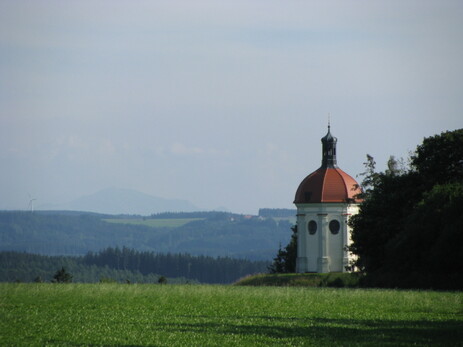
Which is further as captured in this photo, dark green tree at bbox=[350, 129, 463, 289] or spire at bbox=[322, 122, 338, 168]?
spire at bbox=[322, 122, 338, 168]

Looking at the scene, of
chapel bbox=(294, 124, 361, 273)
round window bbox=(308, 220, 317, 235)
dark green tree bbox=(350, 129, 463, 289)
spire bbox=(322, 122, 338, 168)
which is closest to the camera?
dark green tree bbox=(350, 129, 463, 289)

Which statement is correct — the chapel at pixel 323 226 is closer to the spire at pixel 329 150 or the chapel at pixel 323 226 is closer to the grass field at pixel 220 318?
the spire at pixel 329 150

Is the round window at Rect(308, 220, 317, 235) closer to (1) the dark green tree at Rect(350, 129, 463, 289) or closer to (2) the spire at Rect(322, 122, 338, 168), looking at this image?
(2) the spire at Rect(322, 122, 338, 168)

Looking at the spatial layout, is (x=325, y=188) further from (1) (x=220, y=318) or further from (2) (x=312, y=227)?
(1) (x=220, y=318)

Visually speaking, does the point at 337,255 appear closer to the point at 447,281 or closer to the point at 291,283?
Answer: the point at 291,283

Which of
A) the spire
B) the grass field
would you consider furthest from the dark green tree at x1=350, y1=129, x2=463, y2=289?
the spire

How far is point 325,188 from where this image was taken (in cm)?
Result: 9169

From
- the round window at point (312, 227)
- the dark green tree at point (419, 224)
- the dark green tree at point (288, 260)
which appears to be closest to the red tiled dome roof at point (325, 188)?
the round window at point (312, 227)

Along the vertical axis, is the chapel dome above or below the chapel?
above

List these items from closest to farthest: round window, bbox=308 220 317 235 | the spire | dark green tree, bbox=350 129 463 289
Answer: dark green tree, bbox=350 129 463 289
round window, bbox=308 220 317 235
the spire

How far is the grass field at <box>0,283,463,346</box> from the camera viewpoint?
2183 centimetres

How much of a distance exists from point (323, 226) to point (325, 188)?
3808mm

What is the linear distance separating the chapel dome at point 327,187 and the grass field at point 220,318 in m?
51.4

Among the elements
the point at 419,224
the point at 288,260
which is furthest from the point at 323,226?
the point at 419,224
